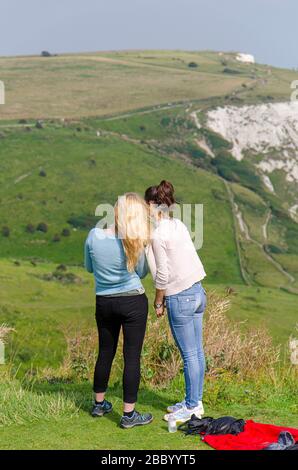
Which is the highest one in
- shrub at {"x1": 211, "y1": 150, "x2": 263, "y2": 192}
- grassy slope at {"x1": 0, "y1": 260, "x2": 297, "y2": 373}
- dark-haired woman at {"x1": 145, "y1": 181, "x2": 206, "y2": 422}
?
shrub at {"x1": 211, "y1": 150, "x2": 263, "y2": 192}

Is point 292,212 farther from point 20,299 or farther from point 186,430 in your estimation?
point 186,430

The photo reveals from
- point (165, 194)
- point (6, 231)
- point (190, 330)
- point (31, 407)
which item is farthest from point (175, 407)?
point (6, 231)

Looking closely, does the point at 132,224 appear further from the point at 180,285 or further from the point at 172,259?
the point at 180,285

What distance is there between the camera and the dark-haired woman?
6957 millimetres

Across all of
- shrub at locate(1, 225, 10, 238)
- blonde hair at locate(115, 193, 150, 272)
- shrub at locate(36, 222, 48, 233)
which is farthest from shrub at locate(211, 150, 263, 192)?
blonde hair at locate(115, 193, 150, 272)

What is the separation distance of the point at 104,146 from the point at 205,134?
34844 millimetres

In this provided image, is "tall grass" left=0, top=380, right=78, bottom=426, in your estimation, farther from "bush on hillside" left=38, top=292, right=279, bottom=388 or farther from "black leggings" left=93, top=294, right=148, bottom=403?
"bush on hillside" left=38, top=292, right=279, bottom=388

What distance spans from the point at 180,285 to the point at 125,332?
783mm

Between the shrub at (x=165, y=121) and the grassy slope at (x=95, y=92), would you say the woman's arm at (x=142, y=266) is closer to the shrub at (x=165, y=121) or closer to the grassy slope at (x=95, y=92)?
the grassy slope at (x=95, y=92)

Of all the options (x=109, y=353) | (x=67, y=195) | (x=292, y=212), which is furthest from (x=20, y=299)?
(x=292, y=212)

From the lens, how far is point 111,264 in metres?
7.00

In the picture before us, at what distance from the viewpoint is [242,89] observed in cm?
19262

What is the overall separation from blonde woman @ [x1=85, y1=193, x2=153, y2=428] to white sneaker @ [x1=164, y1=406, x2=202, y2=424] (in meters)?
0.28
